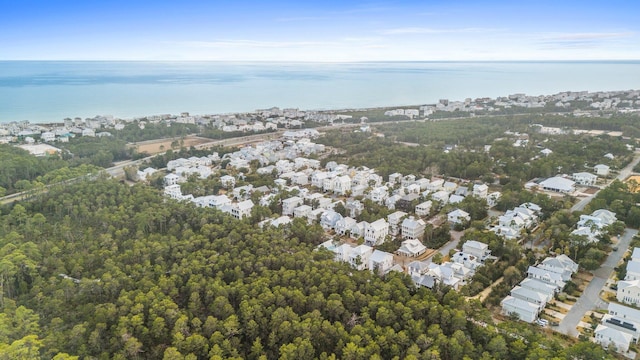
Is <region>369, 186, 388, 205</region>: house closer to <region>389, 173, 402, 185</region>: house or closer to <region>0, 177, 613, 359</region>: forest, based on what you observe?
<region>389, 173, 402, 185</region>: house

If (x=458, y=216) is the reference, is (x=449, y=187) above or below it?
below

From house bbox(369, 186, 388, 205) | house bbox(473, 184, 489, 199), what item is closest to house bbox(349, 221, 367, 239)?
house bbox(369, 186, 388, 205)

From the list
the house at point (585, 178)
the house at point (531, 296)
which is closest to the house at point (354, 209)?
the house at point (531, 296)

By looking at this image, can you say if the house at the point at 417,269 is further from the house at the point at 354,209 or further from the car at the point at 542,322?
the house at the point at 354,209

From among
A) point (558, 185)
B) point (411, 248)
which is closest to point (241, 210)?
point (411, 248)

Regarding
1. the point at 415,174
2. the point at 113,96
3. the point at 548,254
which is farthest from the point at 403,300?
the point at 113,96

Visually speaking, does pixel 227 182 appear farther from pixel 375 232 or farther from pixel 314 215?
pixel 375 232
